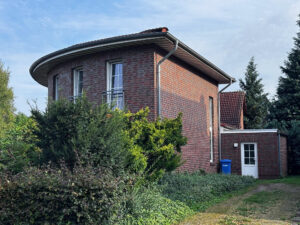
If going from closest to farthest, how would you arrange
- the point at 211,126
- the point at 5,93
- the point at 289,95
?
the point at 211,126
the point at 289,95
the point at 5,93

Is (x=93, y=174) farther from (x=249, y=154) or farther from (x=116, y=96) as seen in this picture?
(x=249, y=154)

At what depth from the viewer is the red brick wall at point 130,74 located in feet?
39.6

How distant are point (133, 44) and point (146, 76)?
4.00 ft

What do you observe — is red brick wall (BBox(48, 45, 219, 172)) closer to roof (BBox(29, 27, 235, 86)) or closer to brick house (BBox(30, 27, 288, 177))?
brick house (BBox(30, 27, 288, 177))

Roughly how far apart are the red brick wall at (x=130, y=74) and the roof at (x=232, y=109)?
1162cm

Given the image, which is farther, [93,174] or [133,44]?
[133,44]

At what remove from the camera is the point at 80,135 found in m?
7.52

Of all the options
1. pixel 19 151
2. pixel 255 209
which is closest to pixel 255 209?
pixel 255 209

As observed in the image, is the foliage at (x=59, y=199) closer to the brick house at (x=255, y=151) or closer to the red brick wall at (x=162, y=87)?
the red brick wall at (x=162, y=87)

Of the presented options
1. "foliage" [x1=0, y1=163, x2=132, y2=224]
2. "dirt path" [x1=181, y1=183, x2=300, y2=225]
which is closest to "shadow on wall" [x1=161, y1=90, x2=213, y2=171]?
"dirt path" [x1=181, y1=183, x2=300, y2=225]

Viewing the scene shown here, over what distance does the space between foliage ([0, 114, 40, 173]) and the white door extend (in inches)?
463

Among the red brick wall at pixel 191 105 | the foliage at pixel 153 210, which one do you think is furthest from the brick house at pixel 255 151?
the foliage at pixel 153 210

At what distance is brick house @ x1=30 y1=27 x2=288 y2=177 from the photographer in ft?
39.5

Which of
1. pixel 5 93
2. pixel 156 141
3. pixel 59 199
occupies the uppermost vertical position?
pixel 5 93
